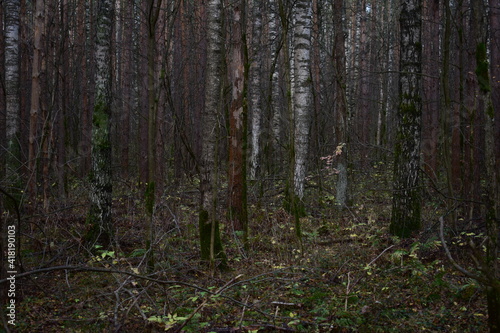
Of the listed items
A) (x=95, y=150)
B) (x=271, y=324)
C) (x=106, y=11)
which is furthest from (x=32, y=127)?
(x=271, y=324)

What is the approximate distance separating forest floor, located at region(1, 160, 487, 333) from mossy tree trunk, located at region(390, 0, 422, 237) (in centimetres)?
45

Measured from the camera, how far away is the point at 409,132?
782cm

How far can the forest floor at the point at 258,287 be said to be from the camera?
439cm

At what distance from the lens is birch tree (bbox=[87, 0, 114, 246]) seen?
7258 mm

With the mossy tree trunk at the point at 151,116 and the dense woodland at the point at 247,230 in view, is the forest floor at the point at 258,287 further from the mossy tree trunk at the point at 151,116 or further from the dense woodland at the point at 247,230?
the mossy tree trunk at the point at 151,116

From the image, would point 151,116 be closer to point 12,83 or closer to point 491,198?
point 491,198

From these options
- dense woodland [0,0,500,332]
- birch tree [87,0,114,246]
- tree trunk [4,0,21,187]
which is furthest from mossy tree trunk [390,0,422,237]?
tree trunk [4,0,21,187]

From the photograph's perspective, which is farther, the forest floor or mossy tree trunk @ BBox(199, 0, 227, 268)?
mossy tree trunk @ BBox(199, 0, 227, 268)

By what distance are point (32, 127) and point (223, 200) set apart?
5085 mm

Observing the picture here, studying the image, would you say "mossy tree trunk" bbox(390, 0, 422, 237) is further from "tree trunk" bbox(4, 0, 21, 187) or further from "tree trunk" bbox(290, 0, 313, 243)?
"tree trunk" bbox(4, 0, 21, 187)

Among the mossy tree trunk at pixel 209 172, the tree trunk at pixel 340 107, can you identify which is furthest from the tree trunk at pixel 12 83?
the tree trunk at pixel 340 107

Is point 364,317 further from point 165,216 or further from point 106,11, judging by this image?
point 106,11

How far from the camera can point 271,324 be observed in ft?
14.2

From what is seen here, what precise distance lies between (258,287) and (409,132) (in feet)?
13.8
